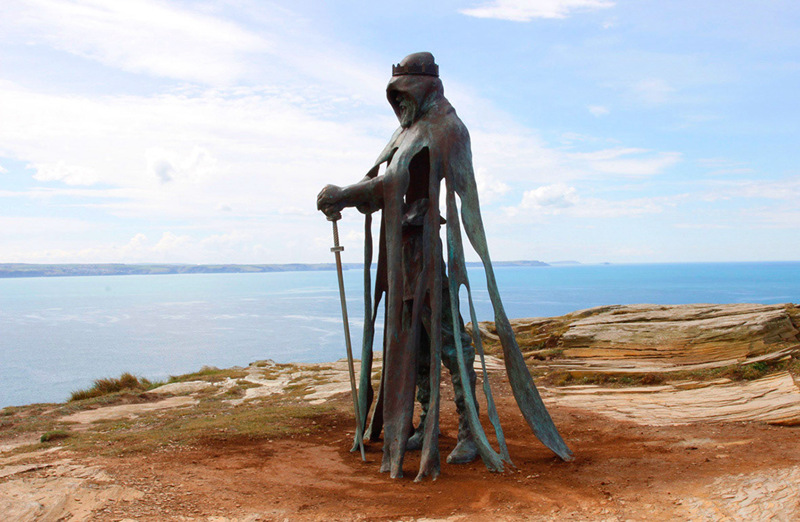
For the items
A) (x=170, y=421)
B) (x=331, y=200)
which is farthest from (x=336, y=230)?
(x=170, y=421)

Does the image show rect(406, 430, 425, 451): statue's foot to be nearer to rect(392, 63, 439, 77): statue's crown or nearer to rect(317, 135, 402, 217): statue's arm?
rect(317, 135, 402, 217): statue's arm

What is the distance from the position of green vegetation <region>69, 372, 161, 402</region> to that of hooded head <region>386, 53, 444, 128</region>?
329 inches

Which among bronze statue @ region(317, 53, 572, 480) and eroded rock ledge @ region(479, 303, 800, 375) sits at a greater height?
bronze statue @ region(317, 53, 572, 480)

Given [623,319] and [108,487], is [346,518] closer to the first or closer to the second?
[108,487]

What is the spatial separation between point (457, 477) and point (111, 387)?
873 cm

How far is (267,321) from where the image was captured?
186 feet

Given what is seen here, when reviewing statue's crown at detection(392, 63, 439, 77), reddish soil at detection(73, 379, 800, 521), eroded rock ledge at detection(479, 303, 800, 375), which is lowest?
reddish soil at detection(73, 379, 800, 521)

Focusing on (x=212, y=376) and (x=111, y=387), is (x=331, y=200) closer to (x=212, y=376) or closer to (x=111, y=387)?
(x=212, y=376)

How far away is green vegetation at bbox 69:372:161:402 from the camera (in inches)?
450

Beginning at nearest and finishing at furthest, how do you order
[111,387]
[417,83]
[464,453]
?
[464,453] → [417,83] → [111,387]

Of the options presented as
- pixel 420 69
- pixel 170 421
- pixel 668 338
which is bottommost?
pixel 170 421

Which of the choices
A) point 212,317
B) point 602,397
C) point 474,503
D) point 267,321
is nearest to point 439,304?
point 474,503

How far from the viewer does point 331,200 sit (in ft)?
21.3

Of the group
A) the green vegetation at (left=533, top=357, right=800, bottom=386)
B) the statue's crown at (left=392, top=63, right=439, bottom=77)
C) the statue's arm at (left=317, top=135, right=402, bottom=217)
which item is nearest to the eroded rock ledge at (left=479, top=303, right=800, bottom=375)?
the green vegetation at (left=533, top=357, right=800, bottom=386)
